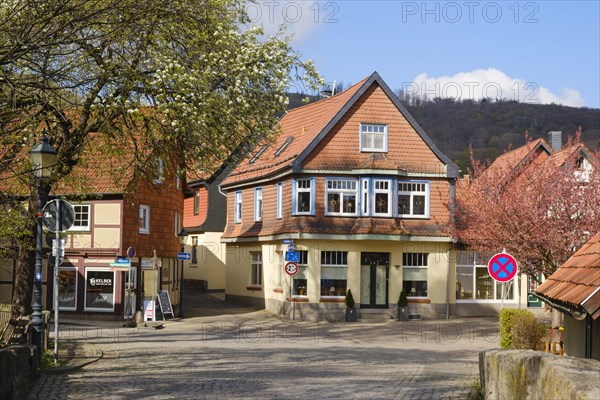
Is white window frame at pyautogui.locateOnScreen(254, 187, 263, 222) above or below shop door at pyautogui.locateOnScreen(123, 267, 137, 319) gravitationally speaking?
above

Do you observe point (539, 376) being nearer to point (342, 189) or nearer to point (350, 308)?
point (350, 308)

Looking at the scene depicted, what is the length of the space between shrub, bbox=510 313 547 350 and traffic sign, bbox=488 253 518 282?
2.55 meters

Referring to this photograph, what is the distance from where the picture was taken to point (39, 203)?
18984 millimetres

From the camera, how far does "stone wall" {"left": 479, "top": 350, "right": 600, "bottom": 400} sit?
6.71 m

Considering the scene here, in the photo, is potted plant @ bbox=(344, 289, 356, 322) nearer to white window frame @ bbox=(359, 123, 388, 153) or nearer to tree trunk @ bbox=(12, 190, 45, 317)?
white window frame @ bbox=(359, 123, 388, 153)

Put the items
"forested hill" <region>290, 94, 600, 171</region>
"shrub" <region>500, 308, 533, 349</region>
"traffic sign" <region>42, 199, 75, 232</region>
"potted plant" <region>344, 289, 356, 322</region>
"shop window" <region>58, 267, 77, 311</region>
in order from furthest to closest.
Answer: "forested hill" <region>290, 94, 600, 171</region> < "potted plant" <region>344, 289, 356, 322</region> < "shop window" <region>58, 267, 77, 311</region> < "shrub" <region>500, 308, 533, 349</region> < "traffic sign" <region>42, 199, 75, 232</region>

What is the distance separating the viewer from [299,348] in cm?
2469

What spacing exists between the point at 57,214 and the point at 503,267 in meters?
10.7

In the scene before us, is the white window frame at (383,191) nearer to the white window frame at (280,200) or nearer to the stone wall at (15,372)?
the white window frame at (280,200)

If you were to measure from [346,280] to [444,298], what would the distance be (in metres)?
4.38

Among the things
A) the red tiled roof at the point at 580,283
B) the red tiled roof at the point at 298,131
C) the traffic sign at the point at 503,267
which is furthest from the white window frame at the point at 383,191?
the red tiled roof at the point at 580,283

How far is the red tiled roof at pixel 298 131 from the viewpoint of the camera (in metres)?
38.7

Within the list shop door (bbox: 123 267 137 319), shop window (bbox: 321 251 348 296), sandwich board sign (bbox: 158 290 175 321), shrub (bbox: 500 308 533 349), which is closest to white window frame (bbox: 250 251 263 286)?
shop window (bbox: 321 251 348 296)

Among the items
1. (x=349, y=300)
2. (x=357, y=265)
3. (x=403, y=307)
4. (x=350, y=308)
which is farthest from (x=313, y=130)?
(x=403, y=307)
